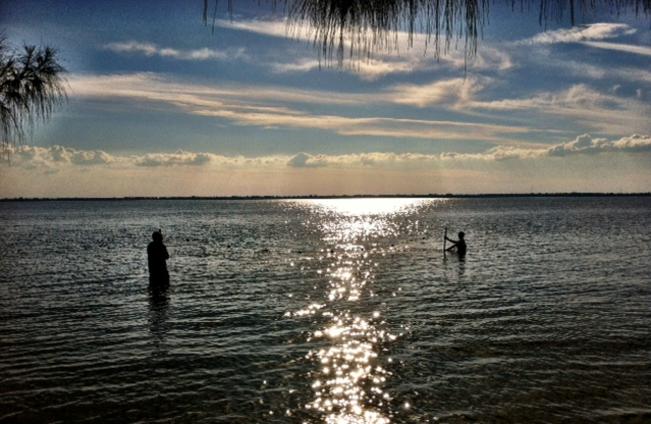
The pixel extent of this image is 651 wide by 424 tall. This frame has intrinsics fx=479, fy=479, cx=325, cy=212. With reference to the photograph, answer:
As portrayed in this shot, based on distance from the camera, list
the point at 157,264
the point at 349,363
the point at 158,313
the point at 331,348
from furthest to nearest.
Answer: the point at 157,264 < the point at 158,313 < the point at 331,348 < the point at 349,363

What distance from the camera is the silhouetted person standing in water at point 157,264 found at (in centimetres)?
2315

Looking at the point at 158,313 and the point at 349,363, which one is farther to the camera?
the point at 158,313

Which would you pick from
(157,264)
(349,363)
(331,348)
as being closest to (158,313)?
(157,264)

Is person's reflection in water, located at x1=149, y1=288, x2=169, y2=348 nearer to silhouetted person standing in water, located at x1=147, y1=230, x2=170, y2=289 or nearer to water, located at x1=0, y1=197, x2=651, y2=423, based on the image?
water, located at x1=0, y1=197, x2=651, y2=423

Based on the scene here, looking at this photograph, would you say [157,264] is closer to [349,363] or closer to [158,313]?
[158,313]

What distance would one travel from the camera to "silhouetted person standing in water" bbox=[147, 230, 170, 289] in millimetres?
23155

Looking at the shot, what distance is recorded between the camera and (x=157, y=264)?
78.6 ft

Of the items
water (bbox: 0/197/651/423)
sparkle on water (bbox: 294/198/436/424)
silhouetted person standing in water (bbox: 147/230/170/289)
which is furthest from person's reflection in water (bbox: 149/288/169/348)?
sparkle on water (bbox: 294/198/436/424)

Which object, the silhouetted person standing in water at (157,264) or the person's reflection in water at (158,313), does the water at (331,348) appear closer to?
the person's reflection in water at (158,313)

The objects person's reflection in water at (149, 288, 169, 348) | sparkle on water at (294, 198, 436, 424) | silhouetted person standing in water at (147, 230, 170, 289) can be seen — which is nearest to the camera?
sparkle on water at (294, 198, 436, 424)

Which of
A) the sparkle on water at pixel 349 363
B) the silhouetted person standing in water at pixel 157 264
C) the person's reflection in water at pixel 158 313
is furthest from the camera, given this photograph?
the silhouetted person standing in water at pixel 157 264

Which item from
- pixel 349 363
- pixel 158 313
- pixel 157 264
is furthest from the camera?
pixel 157 264

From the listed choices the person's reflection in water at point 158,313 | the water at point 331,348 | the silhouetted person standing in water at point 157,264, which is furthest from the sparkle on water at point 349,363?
the silhouetted person standing in water at point 157,264

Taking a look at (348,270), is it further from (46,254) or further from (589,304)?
(46,254)
